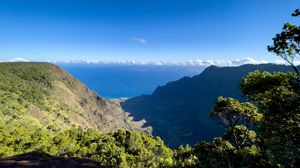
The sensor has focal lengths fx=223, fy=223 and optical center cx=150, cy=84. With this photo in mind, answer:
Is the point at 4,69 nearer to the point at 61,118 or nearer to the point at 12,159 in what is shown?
the point at 61,118

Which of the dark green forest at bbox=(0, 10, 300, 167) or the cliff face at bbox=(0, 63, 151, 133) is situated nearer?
the dark green forest at bbox=(0, 10, 300, 167)

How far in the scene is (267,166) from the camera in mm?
14492

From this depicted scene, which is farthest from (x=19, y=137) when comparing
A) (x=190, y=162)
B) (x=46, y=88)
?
(x=46, y=88)

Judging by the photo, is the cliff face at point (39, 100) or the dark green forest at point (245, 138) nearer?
the dark green forest at point (245, 138)

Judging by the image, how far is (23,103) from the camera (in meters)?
129

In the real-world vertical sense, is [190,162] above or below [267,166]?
below

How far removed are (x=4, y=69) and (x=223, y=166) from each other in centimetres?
19264

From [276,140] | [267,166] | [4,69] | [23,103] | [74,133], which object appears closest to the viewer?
[267,166]

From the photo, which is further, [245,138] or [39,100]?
[39,100]

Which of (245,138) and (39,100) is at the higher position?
(245,138)

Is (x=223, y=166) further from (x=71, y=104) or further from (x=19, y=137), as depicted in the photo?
(x=71, y=104)

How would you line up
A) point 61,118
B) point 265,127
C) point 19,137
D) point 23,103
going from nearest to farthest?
point 265,127
point 19,137
point 23,103
point 61,118

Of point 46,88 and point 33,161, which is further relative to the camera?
point 46,88

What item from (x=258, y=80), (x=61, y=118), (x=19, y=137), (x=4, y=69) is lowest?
(x=61, y=118)
